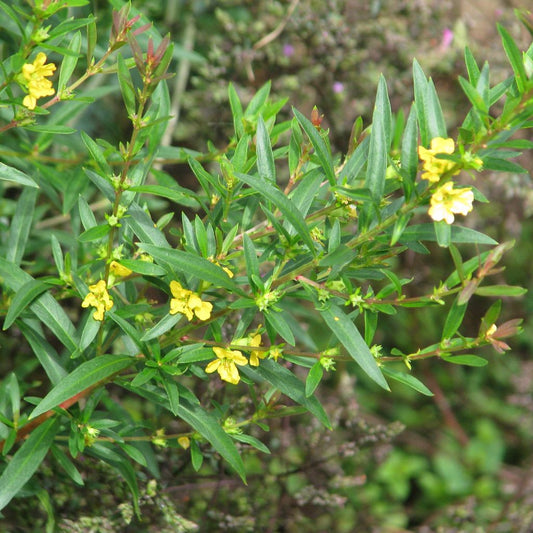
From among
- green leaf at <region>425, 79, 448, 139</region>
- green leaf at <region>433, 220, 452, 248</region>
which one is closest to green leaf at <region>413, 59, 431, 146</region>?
green leaf at <region>425, 79, 448, 139</region>

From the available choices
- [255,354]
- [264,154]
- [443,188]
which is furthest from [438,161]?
[255,354]

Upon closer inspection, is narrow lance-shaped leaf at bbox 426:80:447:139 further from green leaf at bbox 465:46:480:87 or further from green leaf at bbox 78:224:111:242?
green leaf at bbox 78:224:111:242

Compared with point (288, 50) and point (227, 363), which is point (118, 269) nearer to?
point (227, 363)

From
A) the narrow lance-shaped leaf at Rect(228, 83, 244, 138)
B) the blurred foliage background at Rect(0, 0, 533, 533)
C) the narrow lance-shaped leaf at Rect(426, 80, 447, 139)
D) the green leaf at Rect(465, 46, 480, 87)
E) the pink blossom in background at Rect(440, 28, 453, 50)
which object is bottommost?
the blurred foliage background at Rect(0, 0, 533, 533)

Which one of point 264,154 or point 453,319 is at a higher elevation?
point 264,154

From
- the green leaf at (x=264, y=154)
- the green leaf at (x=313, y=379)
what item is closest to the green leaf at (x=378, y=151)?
the green leaf at (x=264, y=154)

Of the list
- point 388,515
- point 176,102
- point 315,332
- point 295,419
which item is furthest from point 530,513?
point 176,102

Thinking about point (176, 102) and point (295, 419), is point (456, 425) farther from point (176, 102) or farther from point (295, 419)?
point (176, 102)
